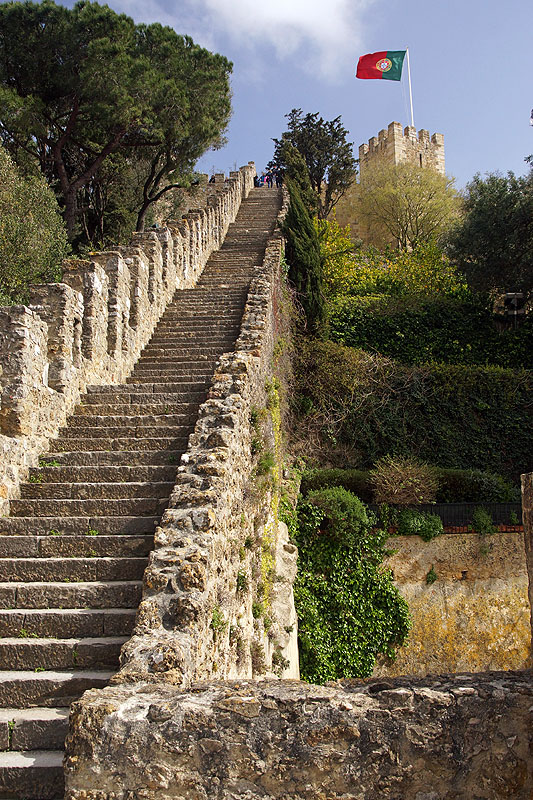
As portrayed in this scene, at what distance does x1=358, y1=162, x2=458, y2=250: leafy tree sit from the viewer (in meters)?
30.8

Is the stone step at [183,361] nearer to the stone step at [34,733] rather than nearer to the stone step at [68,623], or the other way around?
the stone step at [68,623]

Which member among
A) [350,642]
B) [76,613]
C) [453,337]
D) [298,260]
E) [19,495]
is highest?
[298,260]

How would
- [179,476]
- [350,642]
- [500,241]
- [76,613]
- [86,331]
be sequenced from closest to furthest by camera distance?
[76,613], [179,476], [86,331], [350,642], [500,241]

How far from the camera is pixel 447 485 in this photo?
41.3 feet

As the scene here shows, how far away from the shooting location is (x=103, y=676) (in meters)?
4.74

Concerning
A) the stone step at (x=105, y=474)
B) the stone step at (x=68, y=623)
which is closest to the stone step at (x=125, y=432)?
the stone step at (x=105, y=474)

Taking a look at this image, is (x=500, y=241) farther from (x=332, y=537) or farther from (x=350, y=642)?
(x=350, y=642)

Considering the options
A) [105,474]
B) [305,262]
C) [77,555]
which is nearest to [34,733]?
[77,555]

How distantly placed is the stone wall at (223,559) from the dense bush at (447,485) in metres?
1.73

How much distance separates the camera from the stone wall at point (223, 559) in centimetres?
449

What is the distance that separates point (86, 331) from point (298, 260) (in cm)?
→ 912

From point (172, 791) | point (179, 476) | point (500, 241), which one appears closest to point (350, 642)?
point (179, 476)

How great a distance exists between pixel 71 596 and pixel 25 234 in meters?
11.4

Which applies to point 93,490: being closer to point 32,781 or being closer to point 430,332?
point 32,781
